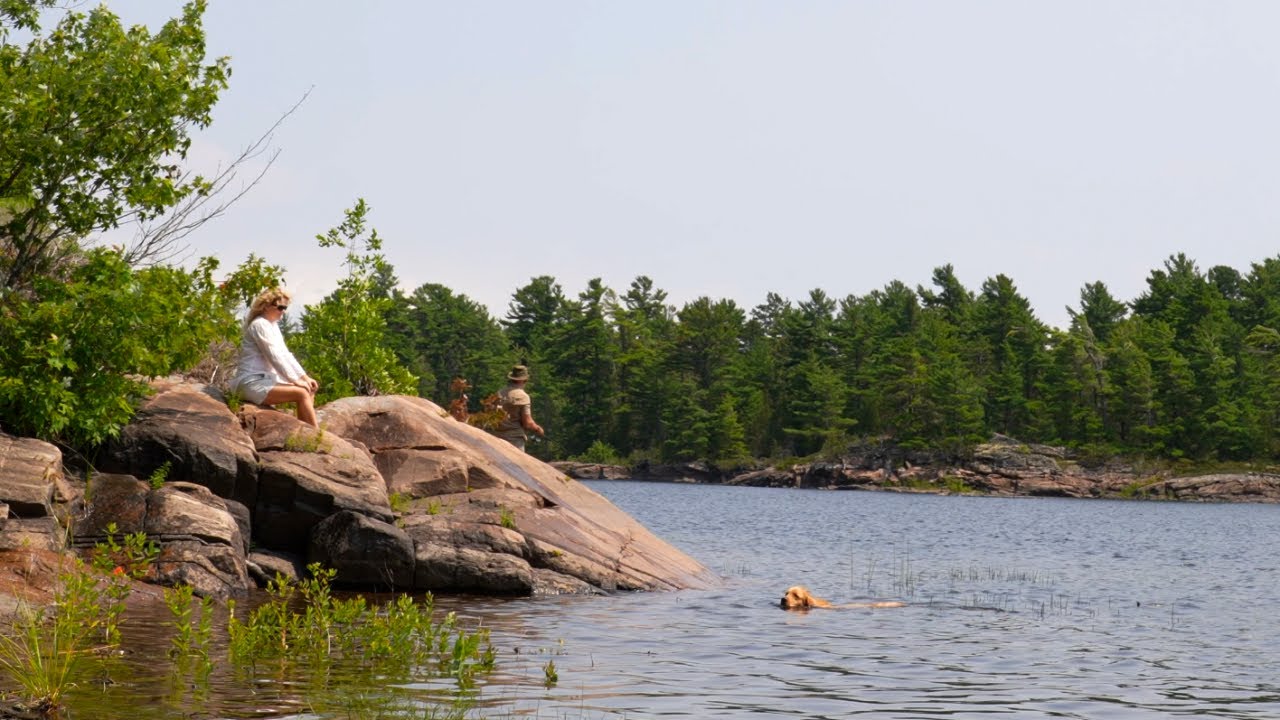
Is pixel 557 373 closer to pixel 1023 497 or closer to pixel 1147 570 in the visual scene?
pixel 1023 497

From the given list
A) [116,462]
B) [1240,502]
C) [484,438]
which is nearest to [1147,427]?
[1240,502]

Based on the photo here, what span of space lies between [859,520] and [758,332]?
98.6 m

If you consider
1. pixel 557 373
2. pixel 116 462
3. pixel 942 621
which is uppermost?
pixel 557 373

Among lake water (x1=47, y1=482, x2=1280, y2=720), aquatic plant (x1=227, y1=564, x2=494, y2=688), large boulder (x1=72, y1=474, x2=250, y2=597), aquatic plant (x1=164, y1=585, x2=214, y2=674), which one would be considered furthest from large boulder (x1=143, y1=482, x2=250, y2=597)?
aquatic plant (x1=164, y1=585, x2=214, y2=674)

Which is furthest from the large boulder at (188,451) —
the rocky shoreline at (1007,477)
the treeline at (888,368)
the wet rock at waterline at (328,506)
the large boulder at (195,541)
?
the treeline at (888,368)

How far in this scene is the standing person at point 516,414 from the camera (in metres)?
25.0

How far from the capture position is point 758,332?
5891 inches

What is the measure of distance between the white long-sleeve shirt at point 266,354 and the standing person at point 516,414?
6.83 metres

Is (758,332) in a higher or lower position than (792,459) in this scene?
higher

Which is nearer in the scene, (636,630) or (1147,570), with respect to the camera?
(636,630)

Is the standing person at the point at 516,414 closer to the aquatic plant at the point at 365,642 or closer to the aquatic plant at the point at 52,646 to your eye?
the aquatic plant at the point at 365,642

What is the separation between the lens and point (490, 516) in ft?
61.3

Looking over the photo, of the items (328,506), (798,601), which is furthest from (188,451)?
(798,601)

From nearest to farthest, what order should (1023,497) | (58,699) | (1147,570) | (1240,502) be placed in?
(58,699), (1147,570), (1240,502), (1023,497)
